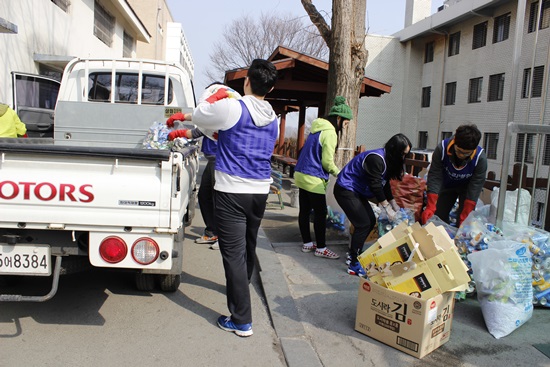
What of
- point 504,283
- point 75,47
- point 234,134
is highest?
point 75,47

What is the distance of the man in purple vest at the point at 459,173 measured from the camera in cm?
461

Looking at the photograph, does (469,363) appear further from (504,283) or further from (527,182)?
(527,182)

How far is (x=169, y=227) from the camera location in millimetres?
3197

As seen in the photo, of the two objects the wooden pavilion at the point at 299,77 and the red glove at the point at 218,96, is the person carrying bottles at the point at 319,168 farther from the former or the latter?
the wooden pavilion at the point at 299,77

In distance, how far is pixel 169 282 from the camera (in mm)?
4156

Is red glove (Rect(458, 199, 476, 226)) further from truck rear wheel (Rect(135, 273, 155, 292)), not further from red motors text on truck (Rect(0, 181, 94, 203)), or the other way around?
red motors text on truck (Rect(0, 181, 94, 203))

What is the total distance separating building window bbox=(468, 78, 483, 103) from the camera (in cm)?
2204

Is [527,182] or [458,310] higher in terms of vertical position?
[527,182]

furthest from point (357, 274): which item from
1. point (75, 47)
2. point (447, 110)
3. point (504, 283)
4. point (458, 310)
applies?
point (447, 110)

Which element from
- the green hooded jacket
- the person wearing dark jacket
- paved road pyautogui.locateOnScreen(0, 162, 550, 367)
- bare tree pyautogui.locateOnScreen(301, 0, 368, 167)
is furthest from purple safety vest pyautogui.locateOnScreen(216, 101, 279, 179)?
bare tree pyautogui.locateOnScreen(301, 0, 368, 167)

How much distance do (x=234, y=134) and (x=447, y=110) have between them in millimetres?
23542

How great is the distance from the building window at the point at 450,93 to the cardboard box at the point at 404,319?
75.7ft

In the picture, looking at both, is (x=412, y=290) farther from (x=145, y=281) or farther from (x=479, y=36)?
(x=479, y=36)

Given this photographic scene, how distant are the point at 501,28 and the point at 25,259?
2202 cm
